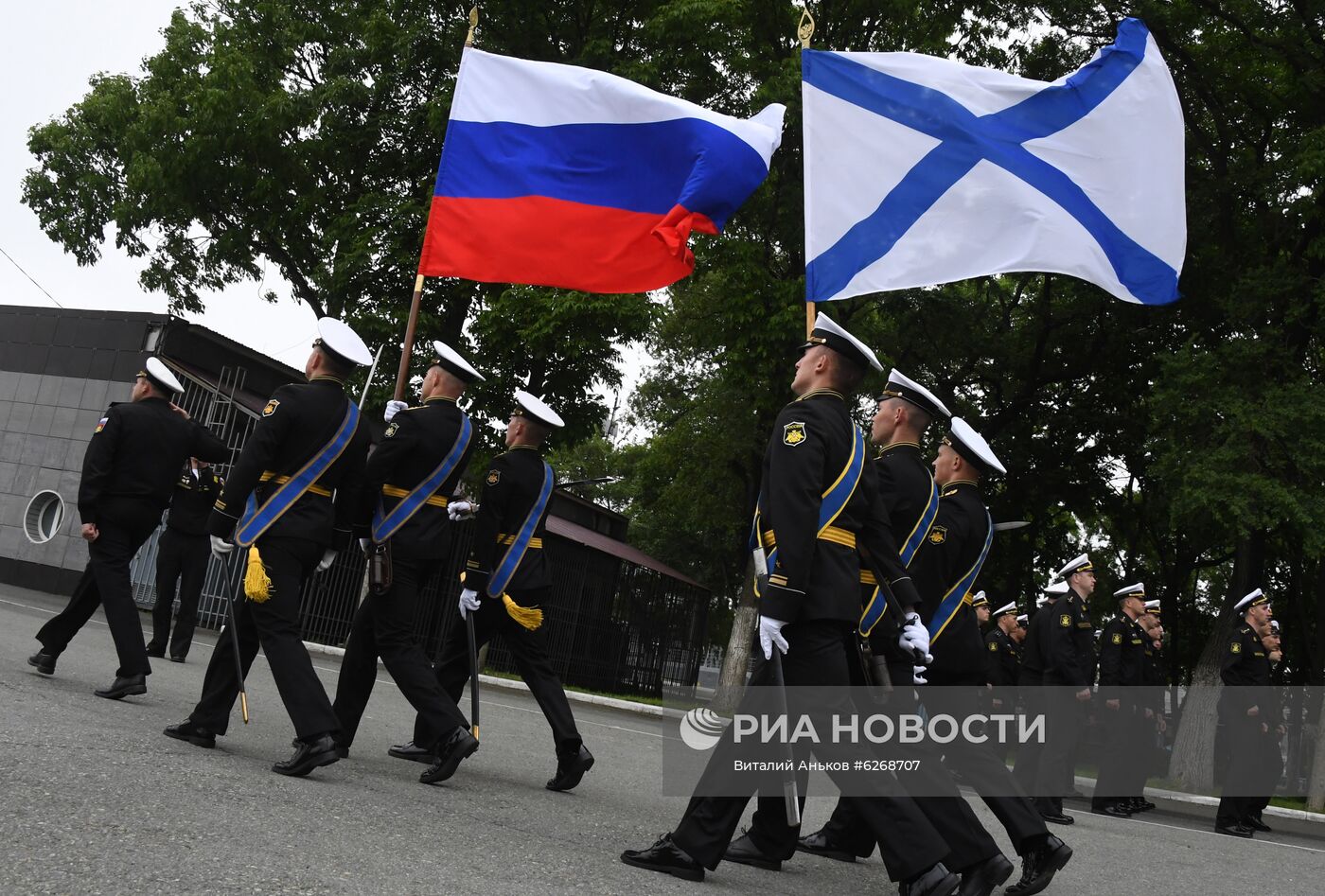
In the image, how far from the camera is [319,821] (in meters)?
4.60

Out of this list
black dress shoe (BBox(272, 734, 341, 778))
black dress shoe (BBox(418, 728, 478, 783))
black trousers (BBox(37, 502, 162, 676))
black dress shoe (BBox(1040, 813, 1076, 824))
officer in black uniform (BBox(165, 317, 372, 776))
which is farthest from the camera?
black dress shoe (BBox(1040, 813, 1076, 824))

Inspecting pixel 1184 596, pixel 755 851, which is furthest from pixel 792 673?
pixel 1184 596

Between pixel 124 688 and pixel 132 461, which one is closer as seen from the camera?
pixel 124 688

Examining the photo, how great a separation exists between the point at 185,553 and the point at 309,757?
6.20 meters

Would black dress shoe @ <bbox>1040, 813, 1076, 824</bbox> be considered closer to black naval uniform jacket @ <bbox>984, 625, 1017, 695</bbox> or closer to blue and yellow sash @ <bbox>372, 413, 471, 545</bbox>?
black naval uniform jacket @ <bbox>984, 625, 1017, 695</bbox>

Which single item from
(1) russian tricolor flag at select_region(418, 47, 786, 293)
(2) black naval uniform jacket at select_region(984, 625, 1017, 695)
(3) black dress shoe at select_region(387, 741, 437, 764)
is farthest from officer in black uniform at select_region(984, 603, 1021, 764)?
(3) black dress shoe at select_region(387, 741, 437, 764)

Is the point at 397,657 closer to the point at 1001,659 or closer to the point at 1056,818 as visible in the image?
the point at 1056,818

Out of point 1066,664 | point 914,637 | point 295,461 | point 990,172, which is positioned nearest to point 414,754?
point 295,461

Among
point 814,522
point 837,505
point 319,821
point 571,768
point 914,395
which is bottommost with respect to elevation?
point 319,821

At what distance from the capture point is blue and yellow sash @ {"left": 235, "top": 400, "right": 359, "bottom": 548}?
239 inches

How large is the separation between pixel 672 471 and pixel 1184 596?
51.1ft

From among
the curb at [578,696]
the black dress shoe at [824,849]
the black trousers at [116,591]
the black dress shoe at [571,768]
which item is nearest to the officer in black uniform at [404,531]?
the black dress shoe at [571,768]

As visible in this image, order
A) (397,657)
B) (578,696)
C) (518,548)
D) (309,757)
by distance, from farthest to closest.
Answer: (578,696)
(518,548)
(397,657)
(309,757)

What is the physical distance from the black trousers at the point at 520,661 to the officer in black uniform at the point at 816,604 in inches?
70.4
